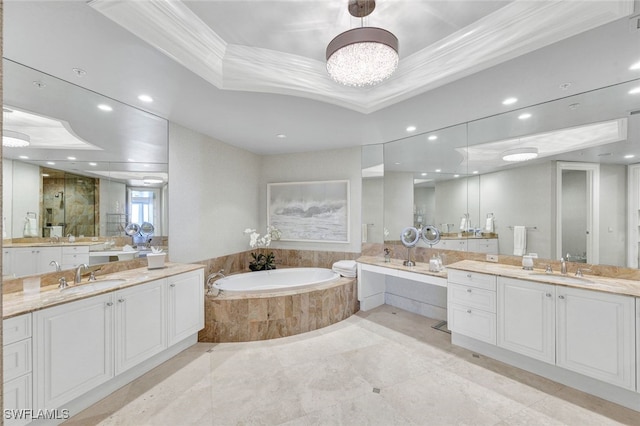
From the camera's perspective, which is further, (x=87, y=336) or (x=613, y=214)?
A: (x=613, y=214)

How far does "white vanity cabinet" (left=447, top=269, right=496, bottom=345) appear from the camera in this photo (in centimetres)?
281

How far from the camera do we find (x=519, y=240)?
314 centimetres

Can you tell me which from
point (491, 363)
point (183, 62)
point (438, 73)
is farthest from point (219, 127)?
point (491, 363)

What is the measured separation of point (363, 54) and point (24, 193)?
9.50ft

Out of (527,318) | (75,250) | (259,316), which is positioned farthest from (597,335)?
(75,250)

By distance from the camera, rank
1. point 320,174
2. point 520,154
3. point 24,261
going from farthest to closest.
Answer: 1. point 320,174
2. point 520,154
3. point 24,261

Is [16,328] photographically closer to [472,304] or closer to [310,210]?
[310,210]

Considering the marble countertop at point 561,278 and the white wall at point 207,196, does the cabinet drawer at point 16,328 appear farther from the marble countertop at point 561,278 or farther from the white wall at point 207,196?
the marble countertop at point 561,278

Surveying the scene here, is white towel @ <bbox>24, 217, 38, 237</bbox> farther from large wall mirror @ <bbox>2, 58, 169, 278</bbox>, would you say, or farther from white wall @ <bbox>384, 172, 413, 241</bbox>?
white wall @ <bbox>384, 172, 413, 241</bbox>

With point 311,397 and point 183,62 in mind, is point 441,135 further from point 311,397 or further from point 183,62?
point 311,397

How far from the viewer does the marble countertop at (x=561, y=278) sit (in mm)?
2238

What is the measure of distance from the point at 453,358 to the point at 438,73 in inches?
109

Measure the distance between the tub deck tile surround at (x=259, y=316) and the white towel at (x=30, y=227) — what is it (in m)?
1.63

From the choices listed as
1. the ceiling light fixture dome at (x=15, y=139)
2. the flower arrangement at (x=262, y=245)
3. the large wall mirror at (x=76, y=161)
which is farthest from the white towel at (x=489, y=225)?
the ceiling light fixture dome at (x=15, y=139)
